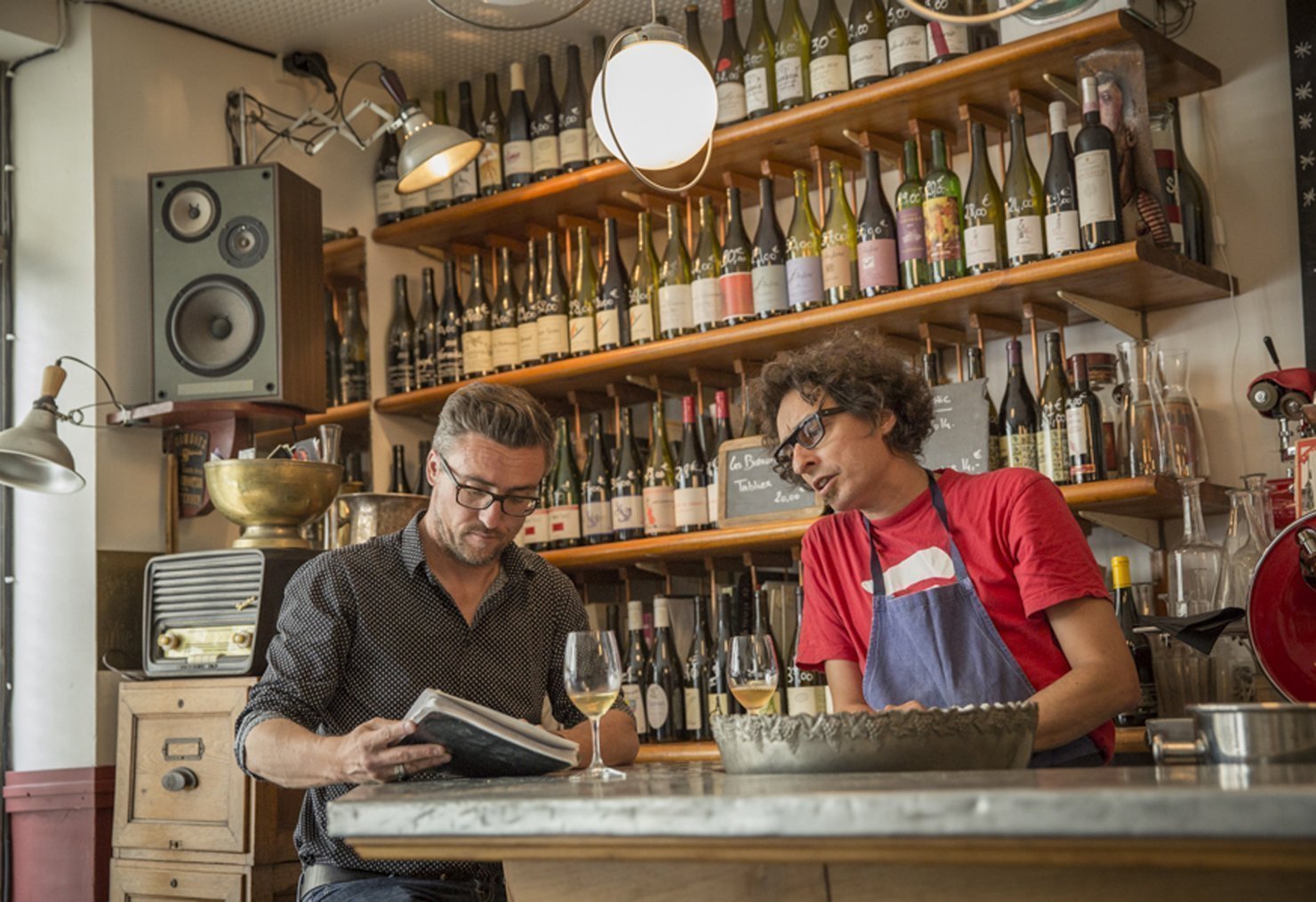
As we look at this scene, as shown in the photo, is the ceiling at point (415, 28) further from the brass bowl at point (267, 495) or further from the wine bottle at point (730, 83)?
the brass bowl at point (267, 495)

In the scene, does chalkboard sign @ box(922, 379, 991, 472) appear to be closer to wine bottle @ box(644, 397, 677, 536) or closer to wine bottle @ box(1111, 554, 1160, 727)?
wine bottle @ box(1111, 554, 1160, 727)

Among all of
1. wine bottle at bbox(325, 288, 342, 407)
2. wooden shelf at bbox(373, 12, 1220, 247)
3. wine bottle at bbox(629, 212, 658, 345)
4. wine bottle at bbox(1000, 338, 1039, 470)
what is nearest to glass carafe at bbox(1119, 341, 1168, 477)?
wine bottle at bbox(1000, 338, 1039, 470)

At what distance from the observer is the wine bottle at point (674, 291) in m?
3.60

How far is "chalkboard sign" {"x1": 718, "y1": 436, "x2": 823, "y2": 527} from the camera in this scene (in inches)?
132

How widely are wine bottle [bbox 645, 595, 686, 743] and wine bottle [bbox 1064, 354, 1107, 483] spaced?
118 centimetres

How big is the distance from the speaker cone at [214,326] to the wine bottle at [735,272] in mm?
1160

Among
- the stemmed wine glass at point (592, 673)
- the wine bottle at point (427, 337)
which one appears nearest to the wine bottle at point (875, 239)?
the wine bottle at point (427, 337)

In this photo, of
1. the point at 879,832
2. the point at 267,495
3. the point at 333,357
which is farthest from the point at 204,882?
the point at 879,832

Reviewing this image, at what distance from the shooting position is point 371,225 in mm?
4328

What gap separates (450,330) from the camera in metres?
4.14

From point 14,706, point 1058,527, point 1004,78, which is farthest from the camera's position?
point 14,706

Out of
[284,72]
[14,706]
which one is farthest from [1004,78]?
[14,706]

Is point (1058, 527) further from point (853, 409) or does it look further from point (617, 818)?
point (617, 818)

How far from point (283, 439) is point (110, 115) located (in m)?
1.01
